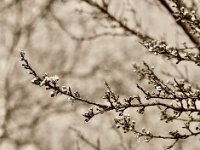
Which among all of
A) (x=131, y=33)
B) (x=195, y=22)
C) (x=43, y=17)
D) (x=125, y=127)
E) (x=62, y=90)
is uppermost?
(x=43, y=17)

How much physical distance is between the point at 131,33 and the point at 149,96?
2823 millimetres

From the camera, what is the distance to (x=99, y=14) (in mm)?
6094

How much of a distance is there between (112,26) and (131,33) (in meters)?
0.28

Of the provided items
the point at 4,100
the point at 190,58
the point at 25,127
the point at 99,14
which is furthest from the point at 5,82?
the point at 190,58

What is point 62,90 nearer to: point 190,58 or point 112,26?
point 190,58

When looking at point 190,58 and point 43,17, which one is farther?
point 43,17

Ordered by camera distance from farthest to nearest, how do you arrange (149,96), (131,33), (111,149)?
(111,149) < (131,33) < (149,96)

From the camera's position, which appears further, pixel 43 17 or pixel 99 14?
pixel 43 17

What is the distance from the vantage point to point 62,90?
2.95 m

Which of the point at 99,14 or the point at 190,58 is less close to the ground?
the point at 99,14

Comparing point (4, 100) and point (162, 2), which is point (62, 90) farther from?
point (4, 100)

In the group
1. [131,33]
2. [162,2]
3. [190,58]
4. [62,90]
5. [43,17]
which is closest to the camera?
[62,90]

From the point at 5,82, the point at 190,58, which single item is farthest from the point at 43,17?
the point at 190,58

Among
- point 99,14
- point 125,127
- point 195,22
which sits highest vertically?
point 99,14
